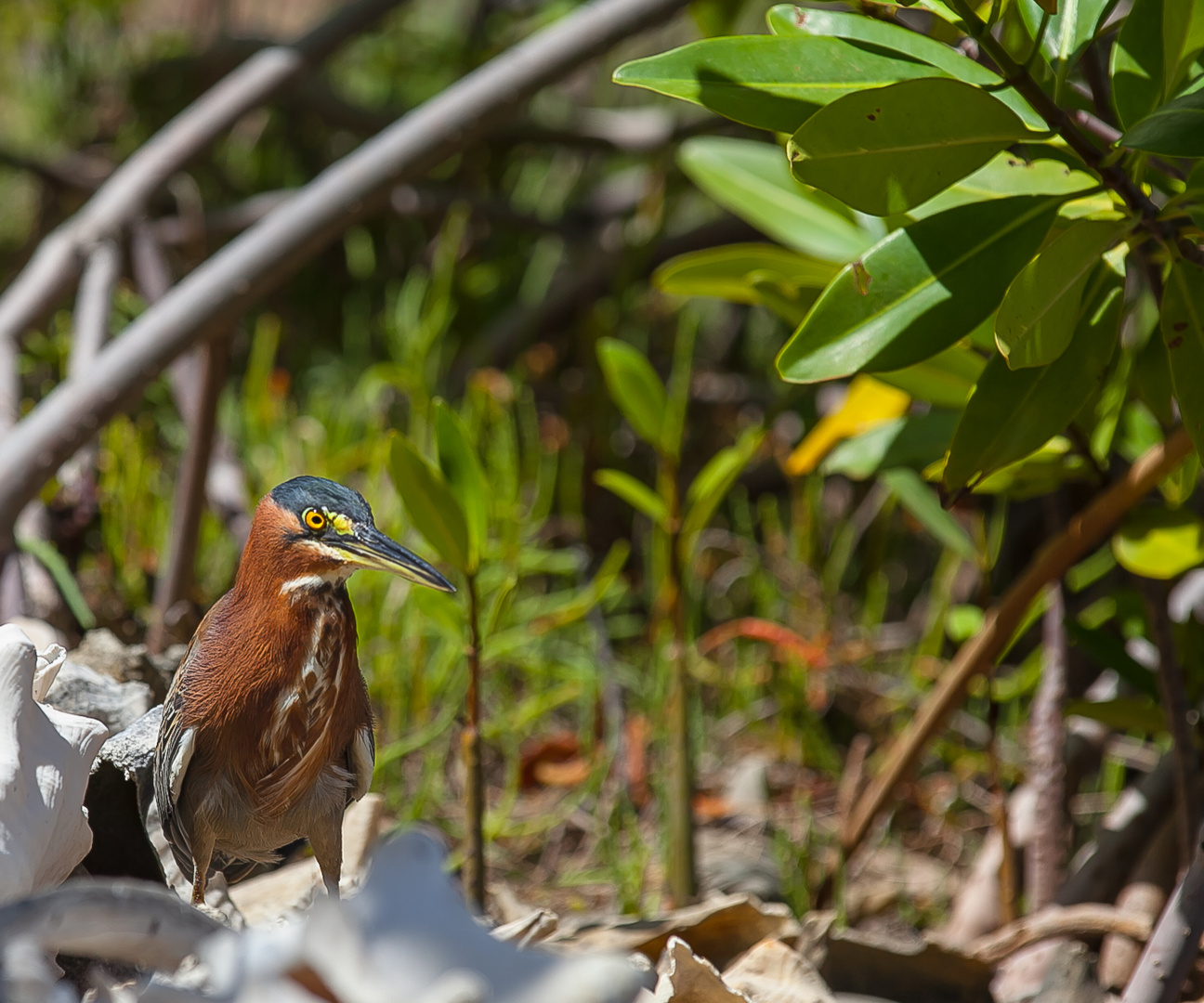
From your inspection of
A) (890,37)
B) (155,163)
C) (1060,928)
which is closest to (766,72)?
(890,37)

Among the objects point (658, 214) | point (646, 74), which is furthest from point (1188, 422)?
point (658, 214)

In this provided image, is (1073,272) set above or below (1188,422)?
above

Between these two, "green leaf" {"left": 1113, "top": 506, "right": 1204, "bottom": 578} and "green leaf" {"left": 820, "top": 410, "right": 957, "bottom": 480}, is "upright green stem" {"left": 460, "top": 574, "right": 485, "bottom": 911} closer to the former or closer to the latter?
"green leaf" {"left": 820, "top": 410, "right": 957, "bottom": 480}

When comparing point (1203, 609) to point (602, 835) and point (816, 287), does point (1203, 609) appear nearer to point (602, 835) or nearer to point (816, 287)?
point (816, 287)

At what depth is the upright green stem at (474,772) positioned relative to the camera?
0.96 m

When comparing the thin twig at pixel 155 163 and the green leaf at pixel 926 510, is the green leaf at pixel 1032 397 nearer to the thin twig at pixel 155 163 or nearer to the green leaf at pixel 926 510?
the green leaf at pixel 926 510

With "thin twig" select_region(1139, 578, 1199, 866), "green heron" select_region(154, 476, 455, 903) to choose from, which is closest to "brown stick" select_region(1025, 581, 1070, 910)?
"thin twig" select_region(1139, 578, 1199, 866)

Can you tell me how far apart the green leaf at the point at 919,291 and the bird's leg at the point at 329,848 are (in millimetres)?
459

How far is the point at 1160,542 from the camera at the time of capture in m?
1.10

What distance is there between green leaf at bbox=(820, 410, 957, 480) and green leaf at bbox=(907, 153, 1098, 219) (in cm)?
36

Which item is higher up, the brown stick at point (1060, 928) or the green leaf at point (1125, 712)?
the green leaf at point (1125, 712)

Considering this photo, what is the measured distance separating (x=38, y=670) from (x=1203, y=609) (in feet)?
4.50

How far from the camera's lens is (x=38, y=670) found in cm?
69

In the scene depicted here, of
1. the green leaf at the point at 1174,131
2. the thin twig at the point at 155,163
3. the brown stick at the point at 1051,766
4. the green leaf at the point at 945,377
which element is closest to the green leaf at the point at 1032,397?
the green leaf at the point at 1174,131
